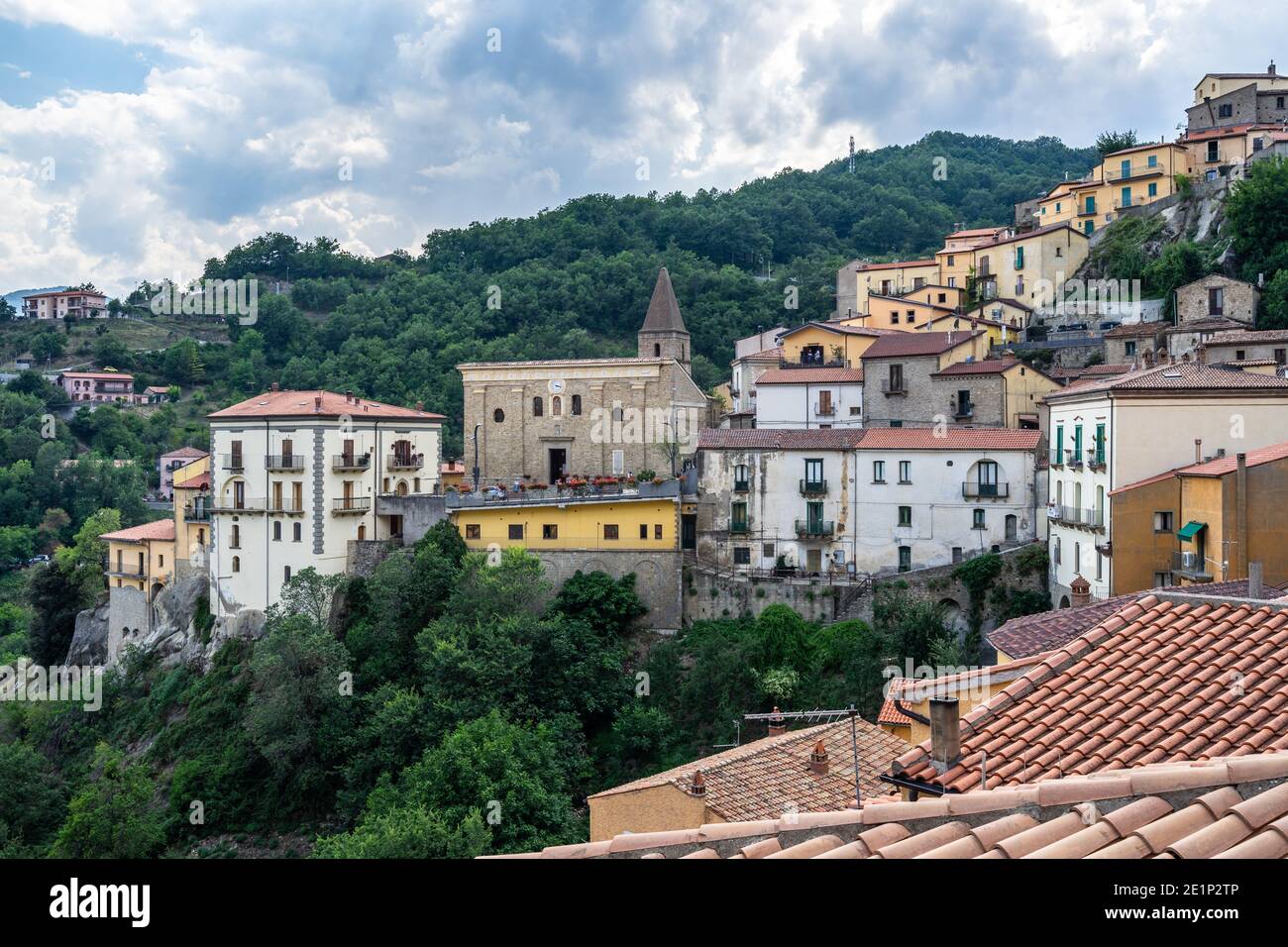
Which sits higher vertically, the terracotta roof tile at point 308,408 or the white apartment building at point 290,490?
the terracotta roof tile at point 308,408

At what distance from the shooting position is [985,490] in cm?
3641

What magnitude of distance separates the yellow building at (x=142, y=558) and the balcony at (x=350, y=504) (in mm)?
12180

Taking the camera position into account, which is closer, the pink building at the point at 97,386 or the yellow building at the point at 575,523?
the yellow building at the point at 575,523

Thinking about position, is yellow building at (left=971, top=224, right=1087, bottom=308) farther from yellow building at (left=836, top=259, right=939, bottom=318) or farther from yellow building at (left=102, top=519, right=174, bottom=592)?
yellow building at (left=102, top=519, right=174, bottom=592)

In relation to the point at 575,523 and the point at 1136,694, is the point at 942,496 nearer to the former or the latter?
the point at 575,523

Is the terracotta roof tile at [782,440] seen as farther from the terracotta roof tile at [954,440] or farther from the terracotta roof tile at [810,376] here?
the terracotta roof tile at [810,376]

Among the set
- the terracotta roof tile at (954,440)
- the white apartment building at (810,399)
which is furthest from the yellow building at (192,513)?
the terracotta roof tile at (954,440)

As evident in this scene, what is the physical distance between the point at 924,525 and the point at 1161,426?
9.28 meters

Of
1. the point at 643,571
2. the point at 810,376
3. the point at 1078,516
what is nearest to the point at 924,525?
the point at 1078,516

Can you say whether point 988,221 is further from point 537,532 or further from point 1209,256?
point 537,532

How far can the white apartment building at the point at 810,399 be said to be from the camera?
4397cm

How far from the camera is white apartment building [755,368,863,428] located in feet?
144

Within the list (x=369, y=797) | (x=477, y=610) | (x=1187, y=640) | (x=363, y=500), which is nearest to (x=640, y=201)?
(x=363, y=500)

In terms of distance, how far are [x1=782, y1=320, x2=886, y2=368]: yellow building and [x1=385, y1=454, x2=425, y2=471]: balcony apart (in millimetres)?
17864
